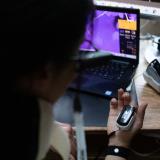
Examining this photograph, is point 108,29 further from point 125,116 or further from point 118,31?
point 125,116

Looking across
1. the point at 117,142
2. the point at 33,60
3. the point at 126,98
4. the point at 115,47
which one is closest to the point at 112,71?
the point at 115,47

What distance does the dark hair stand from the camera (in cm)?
52

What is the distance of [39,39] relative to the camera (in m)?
0.54

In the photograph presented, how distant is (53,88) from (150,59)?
2.60ft

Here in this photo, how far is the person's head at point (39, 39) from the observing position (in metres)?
0.53

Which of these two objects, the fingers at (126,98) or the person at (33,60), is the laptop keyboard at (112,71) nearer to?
the fingers at (126,98)

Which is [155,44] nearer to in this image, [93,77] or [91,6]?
[93,77]

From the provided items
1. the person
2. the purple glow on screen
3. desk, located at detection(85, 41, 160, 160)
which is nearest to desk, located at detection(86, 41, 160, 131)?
desk, located at detection(85, 41, 160, 160)

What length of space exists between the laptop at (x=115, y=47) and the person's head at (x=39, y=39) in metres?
0.63

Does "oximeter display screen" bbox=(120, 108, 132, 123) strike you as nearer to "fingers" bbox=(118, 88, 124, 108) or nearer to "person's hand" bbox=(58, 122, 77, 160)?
"fingers" bbox=(118, 88, 124, 108)

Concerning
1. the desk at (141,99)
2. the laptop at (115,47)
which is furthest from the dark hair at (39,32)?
the laptop at (115,47)

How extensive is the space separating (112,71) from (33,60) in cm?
77

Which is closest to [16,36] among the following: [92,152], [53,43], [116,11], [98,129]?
[53,43]

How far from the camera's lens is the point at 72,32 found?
0.56m
